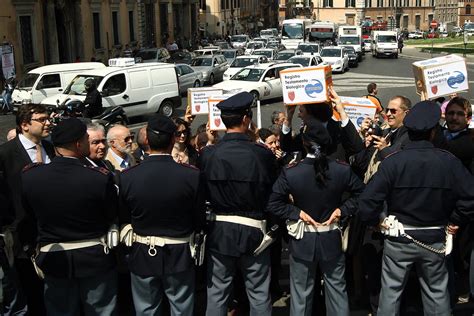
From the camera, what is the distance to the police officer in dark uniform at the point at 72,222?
13.9ft

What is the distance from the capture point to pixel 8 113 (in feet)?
67.0

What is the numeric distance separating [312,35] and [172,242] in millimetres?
46167

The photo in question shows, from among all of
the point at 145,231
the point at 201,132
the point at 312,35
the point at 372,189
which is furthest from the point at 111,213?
the point at 312,35

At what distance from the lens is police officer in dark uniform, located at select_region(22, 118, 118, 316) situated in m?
4.23

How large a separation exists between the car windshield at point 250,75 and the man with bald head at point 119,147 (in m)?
16.0

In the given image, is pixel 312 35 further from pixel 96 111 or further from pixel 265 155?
pixel 265 155

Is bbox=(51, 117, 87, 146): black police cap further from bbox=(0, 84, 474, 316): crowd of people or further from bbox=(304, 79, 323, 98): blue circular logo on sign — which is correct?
bbox=(304, 79, 323, 98): blue circular logo on sign

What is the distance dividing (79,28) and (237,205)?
3048 cm

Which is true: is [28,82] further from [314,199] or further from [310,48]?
[310,48]

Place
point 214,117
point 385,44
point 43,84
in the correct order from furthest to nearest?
point 385,44 < point 43,84 < point 214,117

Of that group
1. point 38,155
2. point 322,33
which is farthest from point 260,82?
point 322,33

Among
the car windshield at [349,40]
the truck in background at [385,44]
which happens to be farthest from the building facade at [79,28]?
the truck in background at [385,44]

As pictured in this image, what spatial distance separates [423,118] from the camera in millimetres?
4453

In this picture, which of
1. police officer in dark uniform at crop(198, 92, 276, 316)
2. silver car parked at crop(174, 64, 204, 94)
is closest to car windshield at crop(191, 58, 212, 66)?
silver car parked at crop(174, 64, 204, 94)
